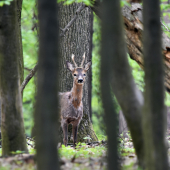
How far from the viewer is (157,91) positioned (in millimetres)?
3551

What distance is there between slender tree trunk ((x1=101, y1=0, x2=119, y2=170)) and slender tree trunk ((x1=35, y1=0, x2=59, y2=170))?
2.35 feet

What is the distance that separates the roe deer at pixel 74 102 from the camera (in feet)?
27.9

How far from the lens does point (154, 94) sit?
3.55 meters

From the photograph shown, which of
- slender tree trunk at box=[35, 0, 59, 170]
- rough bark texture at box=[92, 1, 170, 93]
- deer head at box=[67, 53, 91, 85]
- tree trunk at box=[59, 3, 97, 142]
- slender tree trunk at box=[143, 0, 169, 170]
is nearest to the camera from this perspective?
slender tree trunk at box=[35, 0, 59, 170]

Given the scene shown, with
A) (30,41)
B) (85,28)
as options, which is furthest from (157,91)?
(30,41)

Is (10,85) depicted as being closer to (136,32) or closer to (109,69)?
(109,69)

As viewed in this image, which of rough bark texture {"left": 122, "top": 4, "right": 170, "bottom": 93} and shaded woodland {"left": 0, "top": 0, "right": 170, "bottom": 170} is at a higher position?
rough bark texture {"left": 122, "top": 4, "right": 170, "bottom": 93}

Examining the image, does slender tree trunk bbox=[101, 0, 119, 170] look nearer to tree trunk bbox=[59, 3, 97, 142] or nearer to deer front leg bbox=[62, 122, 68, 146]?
deer front leg bbox=[62, 122, 68, 146]

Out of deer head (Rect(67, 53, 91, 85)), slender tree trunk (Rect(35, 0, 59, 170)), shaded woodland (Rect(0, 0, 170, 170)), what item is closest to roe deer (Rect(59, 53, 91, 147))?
deer head (Rect(67, 53, 91, 85))

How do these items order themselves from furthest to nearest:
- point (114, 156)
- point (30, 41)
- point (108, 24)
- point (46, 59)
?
point (30, 41), point (108, 24), point (114, 156), point (46, 59)

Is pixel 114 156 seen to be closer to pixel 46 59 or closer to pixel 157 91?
pixel 157 91

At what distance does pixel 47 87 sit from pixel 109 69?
906 mm

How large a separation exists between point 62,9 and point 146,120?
609cm

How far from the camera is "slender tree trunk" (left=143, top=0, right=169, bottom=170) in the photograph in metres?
3.55
